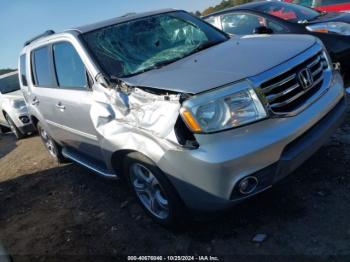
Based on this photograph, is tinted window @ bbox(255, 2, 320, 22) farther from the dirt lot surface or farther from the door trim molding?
the door trim molding

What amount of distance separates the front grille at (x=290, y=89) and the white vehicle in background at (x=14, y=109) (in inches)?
275

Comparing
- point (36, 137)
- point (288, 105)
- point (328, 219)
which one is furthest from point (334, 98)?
point (36, 137)

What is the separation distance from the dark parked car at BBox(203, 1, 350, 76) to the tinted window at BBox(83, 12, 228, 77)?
1691 millimetres

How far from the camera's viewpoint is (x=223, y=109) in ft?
8.53

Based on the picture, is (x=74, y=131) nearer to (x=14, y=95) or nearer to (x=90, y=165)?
(x=90, y=165)

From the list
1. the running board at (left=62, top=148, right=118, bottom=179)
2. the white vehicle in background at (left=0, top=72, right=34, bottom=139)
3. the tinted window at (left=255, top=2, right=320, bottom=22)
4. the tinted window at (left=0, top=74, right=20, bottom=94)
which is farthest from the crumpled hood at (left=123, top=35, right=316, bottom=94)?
the tinted window at (left=0, top=74, right=20, bottom=94)

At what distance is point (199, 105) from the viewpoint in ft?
8.41

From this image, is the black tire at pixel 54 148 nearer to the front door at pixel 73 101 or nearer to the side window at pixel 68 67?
the front door at pixel 73 101

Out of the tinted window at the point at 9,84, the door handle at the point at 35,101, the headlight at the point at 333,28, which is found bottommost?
the tinted window at the point at 9,84

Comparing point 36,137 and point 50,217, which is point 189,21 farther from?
point 36,137

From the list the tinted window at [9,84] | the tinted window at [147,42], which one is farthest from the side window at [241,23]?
the tinted window at [9,84]

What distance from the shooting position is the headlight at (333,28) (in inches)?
226

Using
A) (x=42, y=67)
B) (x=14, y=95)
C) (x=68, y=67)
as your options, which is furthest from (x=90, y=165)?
(x=14, y=95)

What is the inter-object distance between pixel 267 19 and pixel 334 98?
11.5 ft
